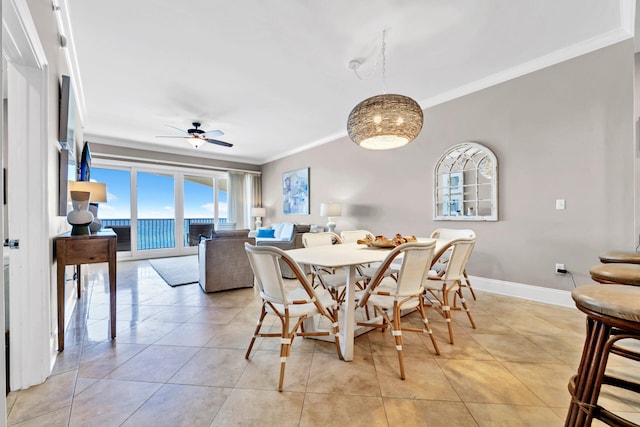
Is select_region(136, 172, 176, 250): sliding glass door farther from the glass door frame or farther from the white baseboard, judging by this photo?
the white baseboard

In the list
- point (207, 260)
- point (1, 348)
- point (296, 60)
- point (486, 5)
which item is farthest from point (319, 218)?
point (1, 348)

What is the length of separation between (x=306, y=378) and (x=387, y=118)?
188cm

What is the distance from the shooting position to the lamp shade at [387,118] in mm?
2082

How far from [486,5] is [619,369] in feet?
8.81

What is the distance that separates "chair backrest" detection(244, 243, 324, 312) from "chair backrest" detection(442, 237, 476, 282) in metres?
1.08

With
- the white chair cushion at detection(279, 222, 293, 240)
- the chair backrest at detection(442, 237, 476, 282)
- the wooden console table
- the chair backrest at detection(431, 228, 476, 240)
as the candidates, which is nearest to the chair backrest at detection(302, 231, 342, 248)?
the chair backrest at detection(442, 237, 476, 282)

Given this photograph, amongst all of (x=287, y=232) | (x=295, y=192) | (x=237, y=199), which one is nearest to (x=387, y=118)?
(x=287, y=232)

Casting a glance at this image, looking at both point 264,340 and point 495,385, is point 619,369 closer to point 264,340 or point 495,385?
point 495,385

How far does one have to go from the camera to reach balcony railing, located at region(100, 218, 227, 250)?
20.6 ft

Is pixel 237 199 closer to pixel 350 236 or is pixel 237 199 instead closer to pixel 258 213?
pixel 258 213

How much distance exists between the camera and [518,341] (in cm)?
209

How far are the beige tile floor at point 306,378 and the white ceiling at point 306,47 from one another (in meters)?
2.59

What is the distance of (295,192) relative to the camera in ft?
21.5

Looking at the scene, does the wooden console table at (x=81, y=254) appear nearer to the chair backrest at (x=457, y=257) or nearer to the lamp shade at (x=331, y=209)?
the chair backrest at (x=457, y=257)
